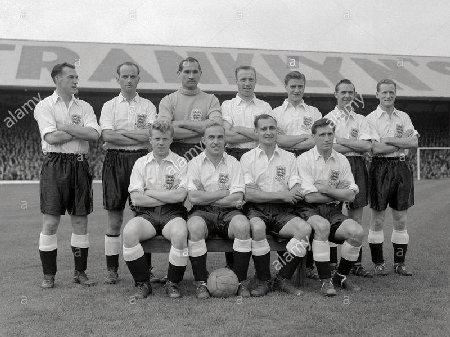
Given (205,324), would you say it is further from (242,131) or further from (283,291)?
(242,131)

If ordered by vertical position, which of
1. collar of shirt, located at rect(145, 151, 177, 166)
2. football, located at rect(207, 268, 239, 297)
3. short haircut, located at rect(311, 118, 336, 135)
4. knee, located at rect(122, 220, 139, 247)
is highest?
short haircut, located at rect(311, 118, 336, 135)

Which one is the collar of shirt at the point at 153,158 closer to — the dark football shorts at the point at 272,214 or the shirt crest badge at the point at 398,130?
the dark football shorts at the point at 272,214

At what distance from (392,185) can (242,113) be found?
189 centimetres

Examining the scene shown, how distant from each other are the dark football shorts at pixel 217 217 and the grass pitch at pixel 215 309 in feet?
2.15

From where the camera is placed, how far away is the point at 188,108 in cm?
563

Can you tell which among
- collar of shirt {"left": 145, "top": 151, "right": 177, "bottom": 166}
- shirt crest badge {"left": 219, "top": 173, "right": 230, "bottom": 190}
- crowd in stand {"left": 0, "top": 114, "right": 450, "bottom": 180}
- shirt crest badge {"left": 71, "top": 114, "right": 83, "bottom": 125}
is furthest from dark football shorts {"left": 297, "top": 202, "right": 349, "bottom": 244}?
crowd in stand {"left": 0, "top": 114, "right": 450, "bottom": 180}

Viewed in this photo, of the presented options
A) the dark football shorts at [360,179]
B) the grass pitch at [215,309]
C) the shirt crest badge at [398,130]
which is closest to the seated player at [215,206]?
the grass pitch at [215,309]

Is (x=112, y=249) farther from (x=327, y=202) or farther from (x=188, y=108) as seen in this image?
(x=327, y=202)

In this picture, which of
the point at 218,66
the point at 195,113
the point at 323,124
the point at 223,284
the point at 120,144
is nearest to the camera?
the point at 223,284

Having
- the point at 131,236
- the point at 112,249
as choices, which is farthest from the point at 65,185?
the point at 131,236

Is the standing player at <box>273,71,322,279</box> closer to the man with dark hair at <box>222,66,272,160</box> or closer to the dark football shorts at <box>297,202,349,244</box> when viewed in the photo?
the man with dark hair at <box>222,66,272,160</box>

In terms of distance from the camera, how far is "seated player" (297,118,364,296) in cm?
500

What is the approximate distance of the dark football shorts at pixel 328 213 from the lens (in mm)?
5203

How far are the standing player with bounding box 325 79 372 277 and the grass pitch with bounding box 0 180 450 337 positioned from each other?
0.82 metres
